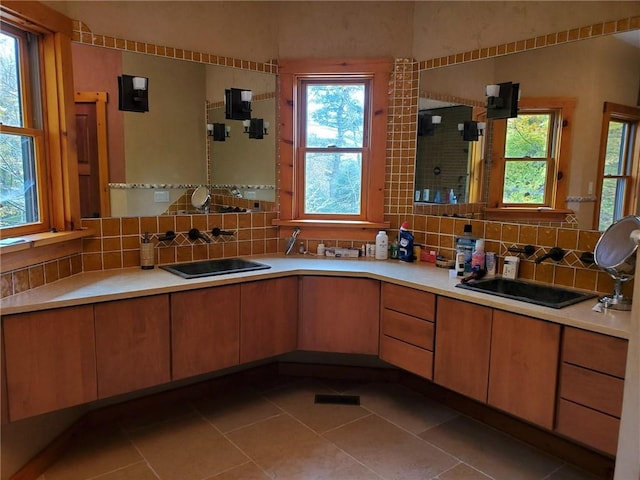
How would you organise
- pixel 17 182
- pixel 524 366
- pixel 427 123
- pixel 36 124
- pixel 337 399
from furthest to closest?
pixel 427 123 → pixel 337 399 → pixel 36 124 → pixel 17 182 → pixel 524 366

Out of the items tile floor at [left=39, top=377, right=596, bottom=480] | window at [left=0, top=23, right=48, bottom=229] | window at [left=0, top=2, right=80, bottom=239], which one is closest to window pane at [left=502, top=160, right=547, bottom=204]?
tile floor at [left=39, top=377, right=596, bottom=480]

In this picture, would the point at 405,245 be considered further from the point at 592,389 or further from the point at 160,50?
the point at 160,50

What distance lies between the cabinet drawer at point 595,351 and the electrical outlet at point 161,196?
2292 millimetres

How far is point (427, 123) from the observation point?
316 centimetres

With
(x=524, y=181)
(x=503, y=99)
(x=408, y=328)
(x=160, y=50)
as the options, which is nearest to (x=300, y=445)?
(x=408, y=328)

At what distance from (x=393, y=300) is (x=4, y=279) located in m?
1.94

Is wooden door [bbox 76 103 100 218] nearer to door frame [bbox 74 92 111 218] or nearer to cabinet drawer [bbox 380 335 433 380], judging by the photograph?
door frame [bbox 74 92 111 218]

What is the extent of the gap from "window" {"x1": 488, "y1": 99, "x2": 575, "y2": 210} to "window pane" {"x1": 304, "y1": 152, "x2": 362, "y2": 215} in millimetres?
951

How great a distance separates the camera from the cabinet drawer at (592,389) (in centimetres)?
189

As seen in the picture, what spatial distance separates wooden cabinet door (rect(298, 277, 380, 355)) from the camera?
9.39ft

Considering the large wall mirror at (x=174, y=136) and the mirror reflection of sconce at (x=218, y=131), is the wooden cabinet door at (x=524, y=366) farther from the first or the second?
the mirror reflection of sconce at (x=218, y=131)

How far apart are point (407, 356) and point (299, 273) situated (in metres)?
0.80

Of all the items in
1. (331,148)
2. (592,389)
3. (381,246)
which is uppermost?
(331,148)

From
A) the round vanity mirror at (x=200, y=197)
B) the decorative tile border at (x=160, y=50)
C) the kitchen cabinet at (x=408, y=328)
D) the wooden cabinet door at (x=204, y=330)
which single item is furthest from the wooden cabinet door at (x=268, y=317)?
the decorative tile border at (x=160, y=50)
